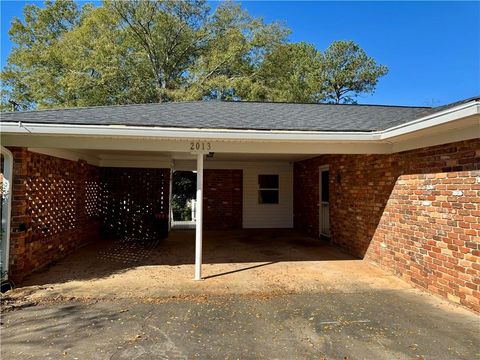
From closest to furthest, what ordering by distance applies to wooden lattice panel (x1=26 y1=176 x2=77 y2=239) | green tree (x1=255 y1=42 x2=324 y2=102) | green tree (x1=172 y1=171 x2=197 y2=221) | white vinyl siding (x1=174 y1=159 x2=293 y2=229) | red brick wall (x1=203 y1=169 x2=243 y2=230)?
1. wooden lattice panel (x1=26 y1=176 x2=77 y2=239)
2. red brick wall (x1=203 y1=169 x2=243 y2=230)
3. white vinyl siding (x1=174 y1=159 x2=293 y2=229)
4. green tree (x1=172 y1=171 x2=197 y2=221)
5. green tree (x1=255 y1=42 x2=324 y2=102)

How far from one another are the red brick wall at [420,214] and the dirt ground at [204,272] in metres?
0.49

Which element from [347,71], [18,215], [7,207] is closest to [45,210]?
[18,215]

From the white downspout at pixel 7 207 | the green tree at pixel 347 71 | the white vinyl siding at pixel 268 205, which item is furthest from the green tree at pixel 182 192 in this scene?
the white downspout at pixel 7 207

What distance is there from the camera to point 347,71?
855 inches

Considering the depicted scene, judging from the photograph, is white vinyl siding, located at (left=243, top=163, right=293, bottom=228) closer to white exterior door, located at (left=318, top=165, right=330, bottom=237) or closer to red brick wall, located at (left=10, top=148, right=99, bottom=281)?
white exterior door, located at (left=318, top=165, right=330, bottom=237)

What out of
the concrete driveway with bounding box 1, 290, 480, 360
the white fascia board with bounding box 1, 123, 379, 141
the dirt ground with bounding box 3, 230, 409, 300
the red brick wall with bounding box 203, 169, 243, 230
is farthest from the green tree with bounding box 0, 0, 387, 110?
the concrete driveway with bounding box 1, 290, 480, 360

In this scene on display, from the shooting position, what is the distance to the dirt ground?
5160 millimetres

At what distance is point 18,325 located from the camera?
3805mm

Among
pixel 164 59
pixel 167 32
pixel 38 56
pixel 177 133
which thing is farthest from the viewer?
pixel 164 59

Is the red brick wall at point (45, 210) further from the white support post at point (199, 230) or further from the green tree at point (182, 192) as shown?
the green tree at point (182, 192)

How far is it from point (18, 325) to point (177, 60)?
18.9 metres

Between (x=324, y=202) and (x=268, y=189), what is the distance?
329 cm

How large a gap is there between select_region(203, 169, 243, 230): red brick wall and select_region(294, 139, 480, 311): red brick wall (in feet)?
16.0

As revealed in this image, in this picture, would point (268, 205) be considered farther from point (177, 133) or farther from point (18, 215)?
point (18, 215)
